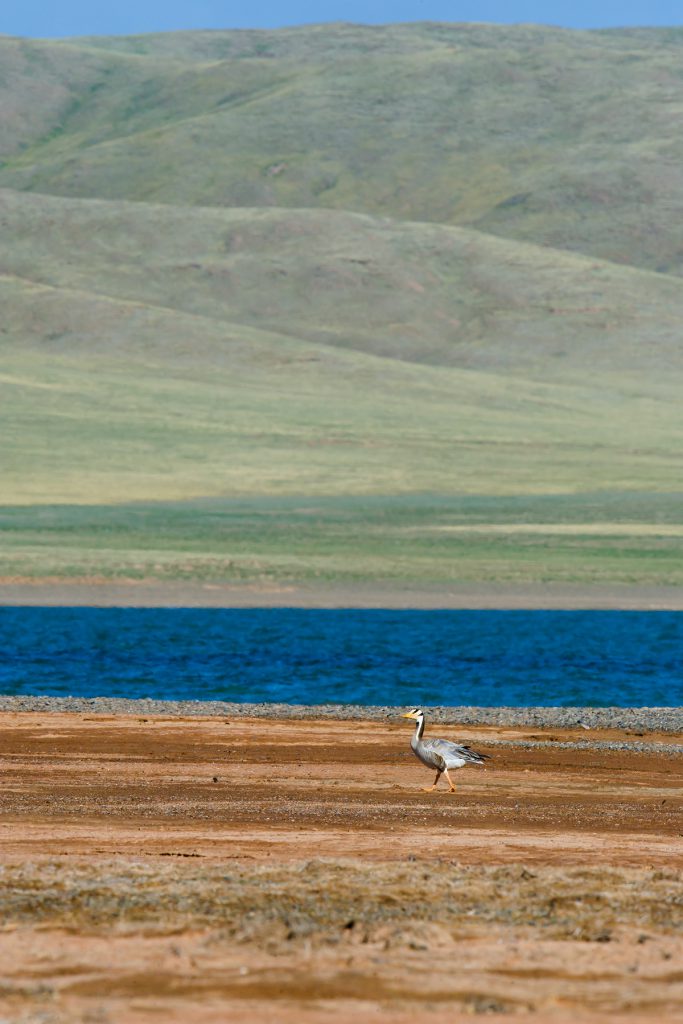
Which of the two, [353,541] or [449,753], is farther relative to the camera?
[353,541]

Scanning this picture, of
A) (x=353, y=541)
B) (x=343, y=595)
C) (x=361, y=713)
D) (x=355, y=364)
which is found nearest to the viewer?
(x=361, y=713)

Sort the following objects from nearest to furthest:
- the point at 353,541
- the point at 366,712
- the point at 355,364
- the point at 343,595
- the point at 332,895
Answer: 1. the point at 332,895
2. the point at 366,712
3. the point at 343,595
4. the point at 353,541
5. the point at 355,364

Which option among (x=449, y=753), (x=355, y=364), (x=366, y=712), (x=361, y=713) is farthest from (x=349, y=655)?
(x=355, y=364)

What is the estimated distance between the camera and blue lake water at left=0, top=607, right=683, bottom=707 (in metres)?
26.2

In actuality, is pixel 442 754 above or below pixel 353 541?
below

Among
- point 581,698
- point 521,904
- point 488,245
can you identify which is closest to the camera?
point 521,904

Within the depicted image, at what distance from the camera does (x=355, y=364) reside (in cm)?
9844

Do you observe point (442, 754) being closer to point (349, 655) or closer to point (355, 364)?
point (349, 655)

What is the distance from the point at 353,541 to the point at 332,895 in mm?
34442

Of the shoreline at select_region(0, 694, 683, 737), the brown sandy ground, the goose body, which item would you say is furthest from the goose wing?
the shoreline at select_region(0, 694, 683, 737)

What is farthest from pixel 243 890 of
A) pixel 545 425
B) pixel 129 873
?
pixel 545 425

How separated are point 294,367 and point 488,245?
41.5 meters

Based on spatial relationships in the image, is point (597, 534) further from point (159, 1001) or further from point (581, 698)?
point (159, 1001)

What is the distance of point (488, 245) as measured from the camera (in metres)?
136
